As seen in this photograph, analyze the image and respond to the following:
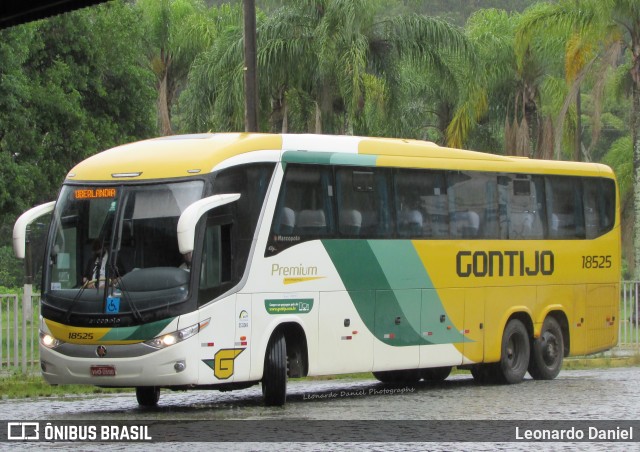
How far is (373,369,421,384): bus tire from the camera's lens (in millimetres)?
21109

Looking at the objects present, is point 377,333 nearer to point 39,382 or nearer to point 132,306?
point 132,306

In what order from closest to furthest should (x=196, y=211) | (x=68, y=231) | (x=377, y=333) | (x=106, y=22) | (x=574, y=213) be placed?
(x=196, y=211) < (x=68, y=231) < (x=377, y=333) < (x=574, y=213) < (x=106, y=22)

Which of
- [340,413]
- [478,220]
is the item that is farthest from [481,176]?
[340,413]

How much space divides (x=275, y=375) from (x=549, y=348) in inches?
266

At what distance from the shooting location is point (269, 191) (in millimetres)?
16969

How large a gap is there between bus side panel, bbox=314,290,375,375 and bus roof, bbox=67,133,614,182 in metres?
1.82

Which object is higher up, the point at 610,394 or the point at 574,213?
the point at 574,213

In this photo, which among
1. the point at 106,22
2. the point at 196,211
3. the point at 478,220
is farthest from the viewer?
the point at 106,22

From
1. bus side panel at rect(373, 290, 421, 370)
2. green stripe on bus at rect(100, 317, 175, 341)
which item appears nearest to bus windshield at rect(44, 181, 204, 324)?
green stripe on bus at rect(100, 317, 175, 341)

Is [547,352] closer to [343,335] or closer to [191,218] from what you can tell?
[343,335]

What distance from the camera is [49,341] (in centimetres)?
1602

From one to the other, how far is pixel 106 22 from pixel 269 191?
24109 mm

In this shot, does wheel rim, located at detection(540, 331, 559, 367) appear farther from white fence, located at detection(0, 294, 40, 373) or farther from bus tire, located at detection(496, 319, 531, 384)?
white fence, located at detection(0, 294, 40, 373)

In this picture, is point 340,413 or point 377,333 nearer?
point 340,413
